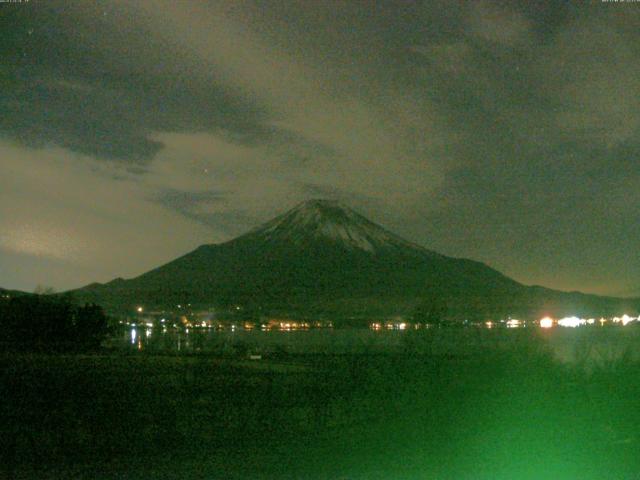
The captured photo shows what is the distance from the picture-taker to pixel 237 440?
16.2m

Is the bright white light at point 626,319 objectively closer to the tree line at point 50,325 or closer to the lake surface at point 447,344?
the lake surface at point 447,344

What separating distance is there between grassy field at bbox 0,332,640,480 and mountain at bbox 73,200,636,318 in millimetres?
66548

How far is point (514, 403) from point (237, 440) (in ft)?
22.8

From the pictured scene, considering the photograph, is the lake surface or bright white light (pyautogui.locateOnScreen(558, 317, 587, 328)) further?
bright white light (pyautogui.locateOnScreen(558, 317, 587, 328))

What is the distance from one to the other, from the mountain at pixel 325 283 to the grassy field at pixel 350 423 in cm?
6655

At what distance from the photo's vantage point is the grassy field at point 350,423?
542 inches

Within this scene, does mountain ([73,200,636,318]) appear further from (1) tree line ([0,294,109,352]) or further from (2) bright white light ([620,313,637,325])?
(1) tree line ([0,294,109,352])

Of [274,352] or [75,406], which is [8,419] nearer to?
[75,406]

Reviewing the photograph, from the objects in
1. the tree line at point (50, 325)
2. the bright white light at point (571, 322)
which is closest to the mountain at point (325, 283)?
the bright white light at point (571, 322)

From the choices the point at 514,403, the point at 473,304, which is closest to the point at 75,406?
the point at 514,403

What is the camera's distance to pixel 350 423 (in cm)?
1872

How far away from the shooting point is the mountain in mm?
104812

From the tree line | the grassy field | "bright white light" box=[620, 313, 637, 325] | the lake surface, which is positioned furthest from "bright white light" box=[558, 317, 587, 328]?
the grassy field

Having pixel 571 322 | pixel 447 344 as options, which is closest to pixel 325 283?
pixel 571 322
